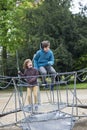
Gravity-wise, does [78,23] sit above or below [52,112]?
above

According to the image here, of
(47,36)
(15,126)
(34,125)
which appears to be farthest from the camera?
(47,36)

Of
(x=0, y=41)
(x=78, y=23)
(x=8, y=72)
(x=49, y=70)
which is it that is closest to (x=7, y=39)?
(x=0, y=41)

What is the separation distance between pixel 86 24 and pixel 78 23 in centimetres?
64

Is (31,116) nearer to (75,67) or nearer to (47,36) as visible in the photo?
(47,36)

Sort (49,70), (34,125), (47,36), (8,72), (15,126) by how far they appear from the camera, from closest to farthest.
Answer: (34,125) < (15,126) < (49,70) < (47,36) < (8,72)

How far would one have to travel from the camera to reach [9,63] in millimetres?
28844

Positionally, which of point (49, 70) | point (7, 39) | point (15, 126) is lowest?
point (15, 126)

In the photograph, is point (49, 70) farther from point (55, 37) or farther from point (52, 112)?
point (55, 37)

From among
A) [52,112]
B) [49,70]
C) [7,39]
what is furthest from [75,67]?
[52,112]

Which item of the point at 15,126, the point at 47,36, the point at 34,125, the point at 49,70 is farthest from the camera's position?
the point at 47,36

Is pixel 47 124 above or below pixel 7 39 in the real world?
below

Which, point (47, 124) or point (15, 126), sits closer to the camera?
point (47, 124)

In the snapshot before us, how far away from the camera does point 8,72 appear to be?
28.8 m

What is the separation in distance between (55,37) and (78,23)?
2.27 m
